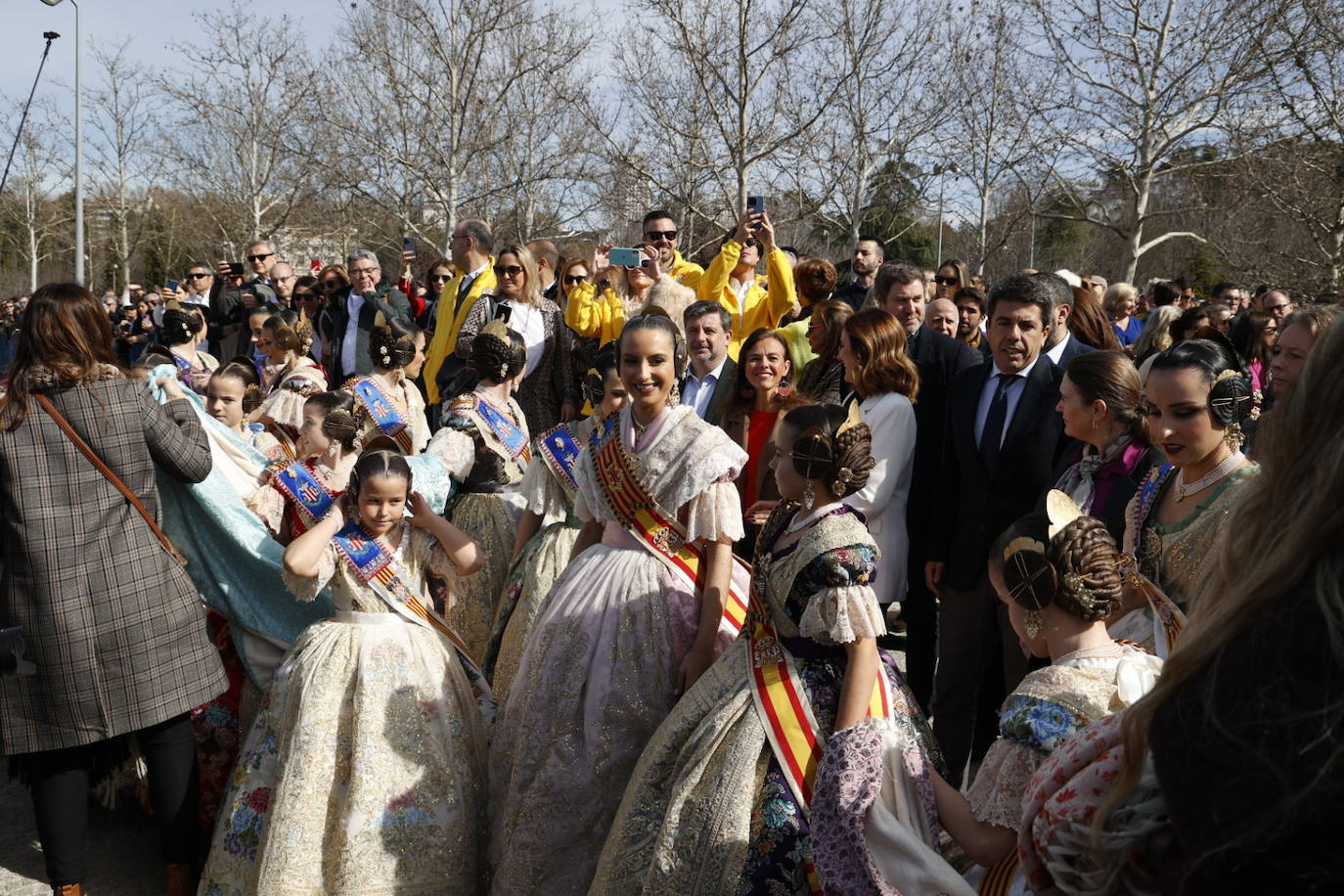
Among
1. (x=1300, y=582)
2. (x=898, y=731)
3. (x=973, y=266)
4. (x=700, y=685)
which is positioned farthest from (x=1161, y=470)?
(x=973, y=266)

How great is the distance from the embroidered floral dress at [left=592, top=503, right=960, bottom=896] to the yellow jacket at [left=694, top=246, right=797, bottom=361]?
324 centimetres

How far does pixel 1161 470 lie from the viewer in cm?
319

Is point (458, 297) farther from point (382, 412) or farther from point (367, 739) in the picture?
point (367, 739)

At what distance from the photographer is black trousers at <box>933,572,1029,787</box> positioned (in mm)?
3918

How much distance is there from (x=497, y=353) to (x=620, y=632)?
1.74m

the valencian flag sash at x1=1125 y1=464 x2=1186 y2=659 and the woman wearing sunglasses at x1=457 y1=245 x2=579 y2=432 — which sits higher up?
the woman wearing sunglasses at x1=457 y1=245 x2=579 y2=432

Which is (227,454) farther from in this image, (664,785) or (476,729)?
(664,785)

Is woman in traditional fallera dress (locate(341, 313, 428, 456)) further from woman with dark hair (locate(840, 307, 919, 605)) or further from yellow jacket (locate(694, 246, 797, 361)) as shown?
woman with dark hair (locate(840, 307, 919, 605))

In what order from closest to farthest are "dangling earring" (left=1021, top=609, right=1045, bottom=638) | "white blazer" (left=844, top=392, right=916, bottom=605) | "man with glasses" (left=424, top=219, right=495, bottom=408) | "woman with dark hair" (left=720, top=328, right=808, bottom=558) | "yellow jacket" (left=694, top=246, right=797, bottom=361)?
"dangling earring" (left=1021, top=609, right=1045, bottom=638) < "white blazer" (left=844, top=392, right=916, bottom=605) < "woman with dark hair" (left=720, top=328, right=808, bottom=558) < "yellow jacket" (left=694, top=246, right=797, bottom=361) < "man with glasses" (left=424, top=219, right=495, bottom=408)

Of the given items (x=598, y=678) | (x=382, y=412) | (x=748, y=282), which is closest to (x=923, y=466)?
(x=598, y=678)

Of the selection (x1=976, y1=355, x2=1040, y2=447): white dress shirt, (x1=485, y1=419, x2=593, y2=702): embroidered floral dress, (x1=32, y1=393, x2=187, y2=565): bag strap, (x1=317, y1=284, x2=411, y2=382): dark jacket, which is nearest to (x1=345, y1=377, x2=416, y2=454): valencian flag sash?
(x1=485, y1=419, x2=593, y2=702): embroidered floral dress

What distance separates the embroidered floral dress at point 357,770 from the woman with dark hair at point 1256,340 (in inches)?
215

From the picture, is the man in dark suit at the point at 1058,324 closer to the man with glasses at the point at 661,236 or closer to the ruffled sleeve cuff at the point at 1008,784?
the ruffled sleeve cuff at the point at 1008,784

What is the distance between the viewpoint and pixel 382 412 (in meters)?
4.75
